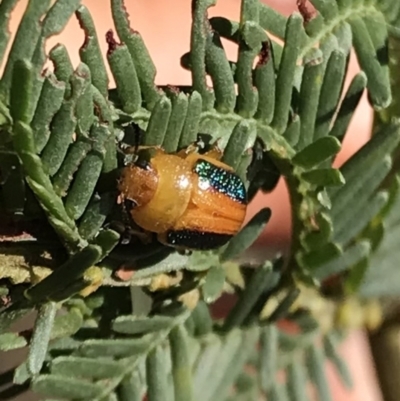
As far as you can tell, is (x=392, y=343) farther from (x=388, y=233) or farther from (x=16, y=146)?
(x=16, y=146)

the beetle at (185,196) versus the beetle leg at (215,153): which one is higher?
the beetle leg at (215,153)

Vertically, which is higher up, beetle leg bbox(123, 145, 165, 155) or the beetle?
beetle leg bbox(123, 145, 165, 155)

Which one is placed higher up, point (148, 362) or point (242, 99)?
point (242, 99)

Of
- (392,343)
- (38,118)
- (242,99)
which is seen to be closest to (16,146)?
(38,118)
